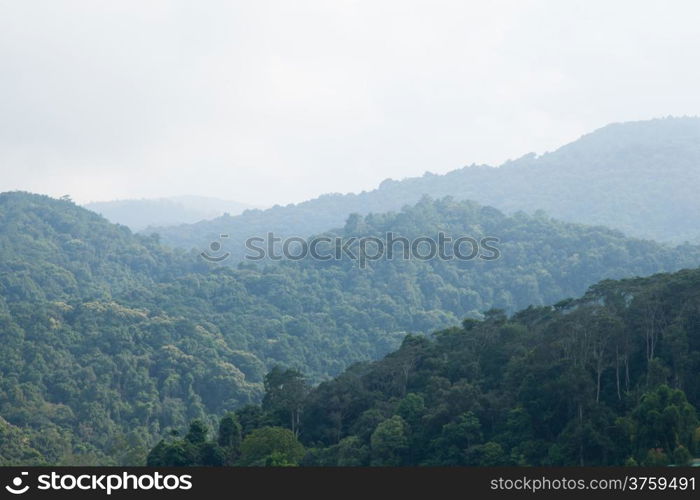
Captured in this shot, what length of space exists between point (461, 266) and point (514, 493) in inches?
3172

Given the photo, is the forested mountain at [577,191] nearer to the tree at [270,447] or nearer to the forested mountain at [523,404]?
the forested mountain at [523,404]

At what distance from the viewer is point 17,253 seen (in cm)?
10081

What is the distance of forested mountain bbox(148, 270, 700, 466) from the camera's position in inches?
1355

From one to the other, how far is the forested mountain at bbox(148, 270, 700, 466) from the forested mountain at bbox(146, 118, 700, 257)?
93.5 meters

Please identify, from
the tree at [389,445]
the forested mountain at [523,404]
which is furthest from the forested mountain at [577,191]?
the tree at [389,445]

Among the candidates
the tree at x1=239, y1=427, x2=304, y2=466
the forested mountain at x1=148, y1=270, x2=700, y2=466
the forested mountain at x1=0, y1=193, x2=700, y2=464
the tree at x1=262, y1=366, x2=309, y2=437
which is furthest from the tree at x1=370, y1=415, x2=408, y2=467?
the forested mountain at x1=0, y1=193, x2=700, y2=464

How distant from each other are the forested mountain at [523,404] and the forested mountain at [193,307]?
1125 cm

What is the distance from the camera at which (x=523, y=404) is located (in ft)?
126

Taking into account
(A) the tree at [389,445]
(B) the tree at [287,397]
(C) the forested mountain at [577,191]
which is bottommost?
(A) the tree at [389,445]

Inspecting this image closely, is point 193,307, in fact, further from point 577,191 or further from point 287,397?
point 577,191

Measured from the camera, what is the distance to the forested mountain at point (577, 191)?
149 metres

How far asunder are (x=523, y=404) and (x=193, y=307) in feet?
168

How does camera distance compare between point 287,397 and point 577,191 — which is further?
point 577,191

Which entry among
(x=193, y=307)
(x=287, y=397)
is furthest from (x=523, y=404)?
(x=193, y=307)
